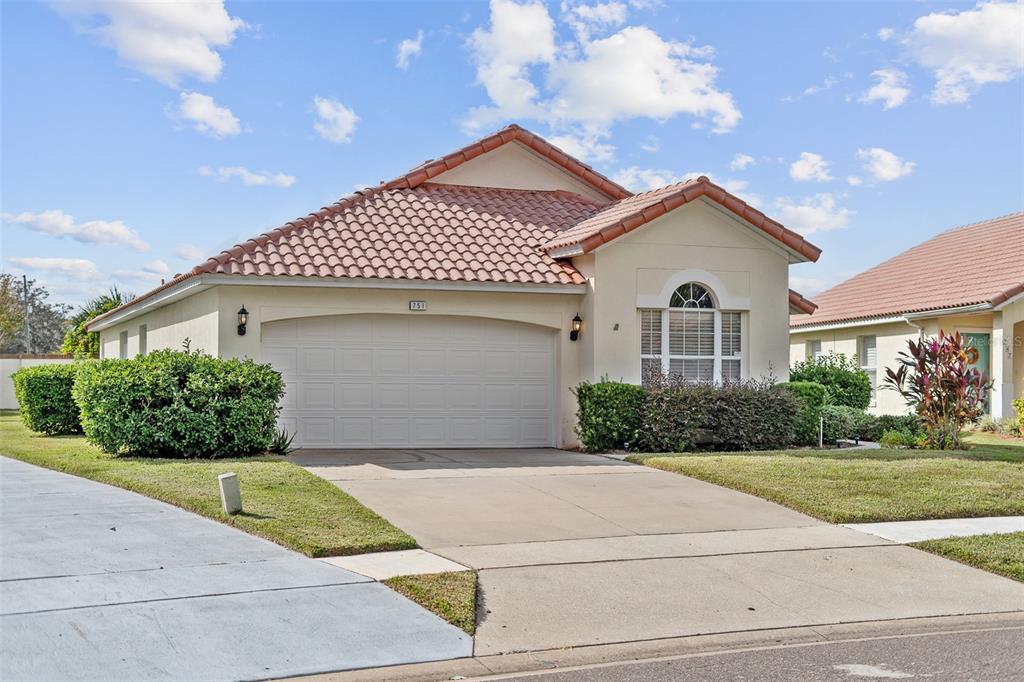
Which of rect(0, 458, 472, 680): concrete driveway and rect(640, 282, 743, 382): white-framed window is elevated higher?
rect(640, 282, 743, 382): white-framed window

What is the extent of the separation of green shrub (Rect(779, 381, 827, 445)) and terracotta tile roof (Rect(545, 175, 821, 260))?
7.77 ft

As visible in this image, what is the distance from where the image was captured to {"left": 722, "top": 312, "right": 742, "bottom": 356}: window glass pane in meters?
18.7

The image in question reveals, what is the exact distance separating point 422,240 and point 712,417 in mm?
5812

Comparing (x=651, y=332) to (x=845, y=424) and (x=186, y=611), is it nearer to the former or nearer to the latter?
(x=845, y=424)

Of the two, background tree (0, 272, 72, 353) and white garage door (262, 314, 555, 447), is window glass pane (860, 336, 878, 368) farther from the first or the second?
background tree (0, 272, 72, 353)

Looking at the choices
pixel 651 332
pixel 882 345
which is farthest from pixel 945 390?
pixel 882 345

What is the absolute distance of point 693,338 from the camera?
60.7 feet

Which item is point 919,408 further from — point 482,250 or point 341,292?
point 341,292

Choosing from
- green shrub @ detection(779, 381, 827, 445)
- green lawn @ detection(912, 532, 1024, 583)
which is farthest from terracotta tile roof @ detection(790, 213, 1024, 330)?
green lawn @ detection(912, 532, 1024, 583)

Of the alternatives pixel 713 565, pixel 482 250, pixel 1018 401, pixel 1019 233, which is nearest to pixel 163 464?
pixel 482 250

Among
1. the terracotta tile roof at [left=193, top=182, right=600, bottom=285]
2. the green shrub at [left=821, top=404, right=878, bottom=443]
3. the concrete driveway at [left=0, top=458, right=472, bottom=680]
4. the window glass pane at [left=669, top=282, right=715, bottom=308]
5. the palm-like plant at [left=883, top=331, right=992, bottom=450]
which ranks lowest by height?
→ the concrete driveway at [left=0, top=458, right=472, bottom=680]

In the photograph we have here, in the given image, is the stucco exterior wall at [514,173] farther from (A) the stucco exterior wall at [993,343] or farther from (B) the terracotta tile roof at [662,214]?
(A) the stucco exterior wall at [993,343]

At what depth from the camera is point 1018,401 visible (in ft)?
73.0

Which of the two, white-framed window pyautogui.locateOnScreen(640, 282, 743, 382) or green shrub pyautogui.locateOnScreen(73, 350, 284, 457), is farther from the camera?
white-framed window pyautogui.locateOnScreen(640, 282, 743, 382)
